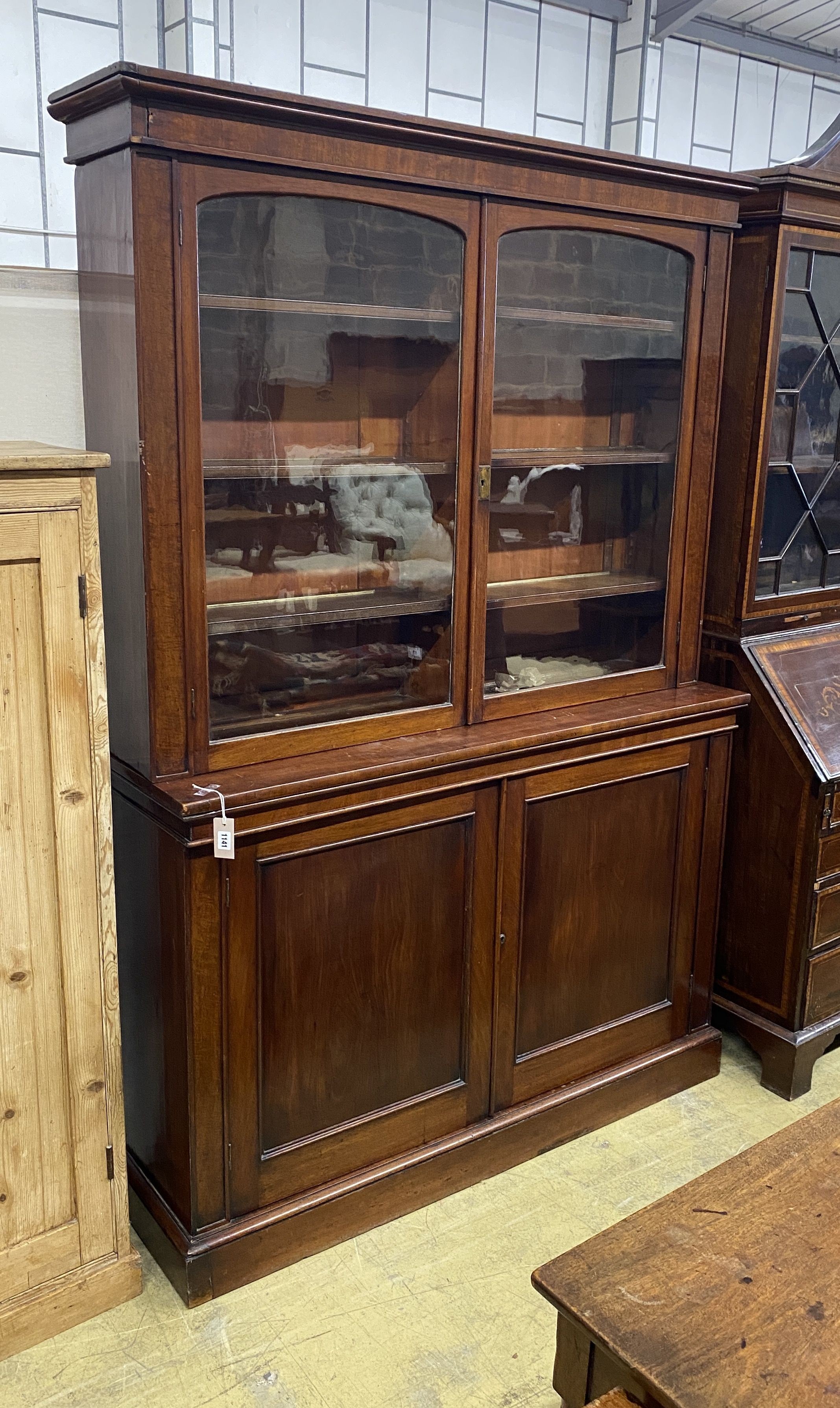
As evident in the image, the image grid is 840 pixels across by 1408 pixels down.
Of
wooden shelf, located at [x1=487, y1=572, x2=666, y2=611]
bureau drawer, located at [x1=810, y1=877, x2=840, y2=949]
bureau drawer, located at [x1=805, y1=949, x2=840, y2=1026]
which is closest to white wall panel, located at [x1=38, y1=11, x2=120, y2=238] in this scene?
wooden shelf, located at [x1=487, y1=572, x2=666, y2=611]

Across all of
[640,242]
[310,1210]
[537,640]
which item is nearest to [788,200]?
[640,242]

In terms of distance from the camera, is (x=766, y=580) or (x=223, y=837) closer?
(x=223, y=837)

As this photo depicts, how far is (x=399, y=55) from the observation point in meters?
2.56

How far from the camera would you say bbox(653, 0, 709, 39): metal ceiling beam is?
108 inches

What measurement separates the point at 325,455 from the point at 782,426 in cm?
115

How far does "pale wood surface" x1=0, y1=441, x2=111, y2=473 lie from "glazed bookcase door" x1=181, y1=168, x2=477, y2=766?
0.16 m

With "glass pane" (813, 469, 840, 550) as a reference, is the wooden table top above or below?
below

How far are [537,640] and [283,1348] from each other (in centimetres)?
139

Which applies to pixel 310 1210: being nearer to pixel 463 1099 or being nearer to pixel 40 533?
pixel 463 1099

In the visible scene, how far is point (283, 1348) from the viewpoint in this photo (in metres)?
1.91

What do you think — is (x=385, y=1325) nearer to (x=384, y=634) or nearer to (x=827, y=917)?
(x=384, y=634)

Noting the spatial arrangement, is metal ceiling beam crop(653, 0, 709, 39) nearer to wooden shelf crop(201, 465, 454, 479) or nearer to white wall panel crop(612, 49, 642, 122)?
white wall panel crop(612, 49, 642, 122)

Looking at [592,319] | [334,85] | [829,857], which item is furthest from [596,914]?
[334,85]

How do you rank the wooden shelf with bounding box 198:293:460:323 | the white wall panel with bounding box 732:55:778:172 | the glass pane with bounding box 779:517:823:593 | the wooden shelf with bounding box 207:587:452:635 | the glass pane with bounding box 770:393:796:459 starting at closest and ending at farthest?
the wooden shelf with bounding box 198:293:460:323 < the wooden shelf with bounding box 207:587:452:635 < the glass pane with bounding box 770:393:796:459 < the glass pane with bounding box 779:517:823:593 < the white wall panel with bounding box 732:55:778:172
